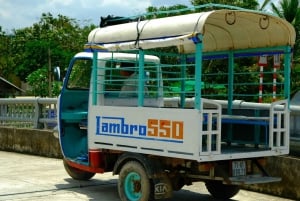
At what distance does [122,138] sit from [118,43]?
128cm

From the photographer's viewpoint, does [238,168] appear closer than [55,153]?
Yes

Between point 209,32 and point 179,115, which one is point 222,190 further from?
point 209,32

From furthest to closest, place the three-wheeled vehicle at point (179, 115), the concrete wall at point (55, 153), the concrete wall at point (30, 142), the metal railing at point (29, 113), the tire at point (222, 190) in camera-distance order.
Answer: the metal railing at point (29, 113) → the concrete wall at point (30, 142) → the tire at point (222, 190) → the concrete wall at point (55, 153) → the three-wheeled vehicle at point (179, 115)

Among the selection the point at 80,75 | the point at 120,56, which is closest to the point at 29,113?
the point at 80,75

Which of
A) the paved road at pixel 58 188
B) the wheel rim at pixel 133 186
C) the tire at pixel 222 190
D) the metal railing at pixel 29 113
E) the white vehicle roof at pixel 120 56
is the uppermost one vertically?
the white vehicle roof at pixel 120 56

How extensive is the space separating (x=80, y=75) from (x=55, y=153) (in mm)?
3896

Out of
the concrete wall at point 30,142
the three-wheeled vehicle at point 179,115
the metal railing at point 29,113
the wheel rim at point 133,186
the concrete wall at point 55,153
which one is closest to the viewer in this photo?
the three-wheeled vehicle at point 179,115

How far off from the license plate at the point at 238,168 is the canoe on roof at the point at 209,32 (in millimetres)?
1620

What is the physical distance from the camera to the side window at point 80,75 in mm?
8523

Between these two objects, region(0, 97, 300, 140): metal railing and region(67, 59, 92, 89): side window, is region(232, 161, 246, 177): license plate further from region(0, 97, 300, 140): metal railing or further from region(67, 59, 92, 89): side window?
region(0, 97, 300, 140): metal railing

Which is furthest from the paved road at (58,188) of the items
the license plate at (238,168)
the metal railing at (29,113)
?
the metal railing at (29,113)

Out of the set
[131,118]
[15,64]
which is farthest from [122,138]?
[15,64]

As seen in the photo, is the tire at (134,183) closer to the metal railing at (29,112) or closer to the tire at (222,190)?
the tire at (222,190)

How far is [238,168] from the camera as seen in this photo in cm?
676
